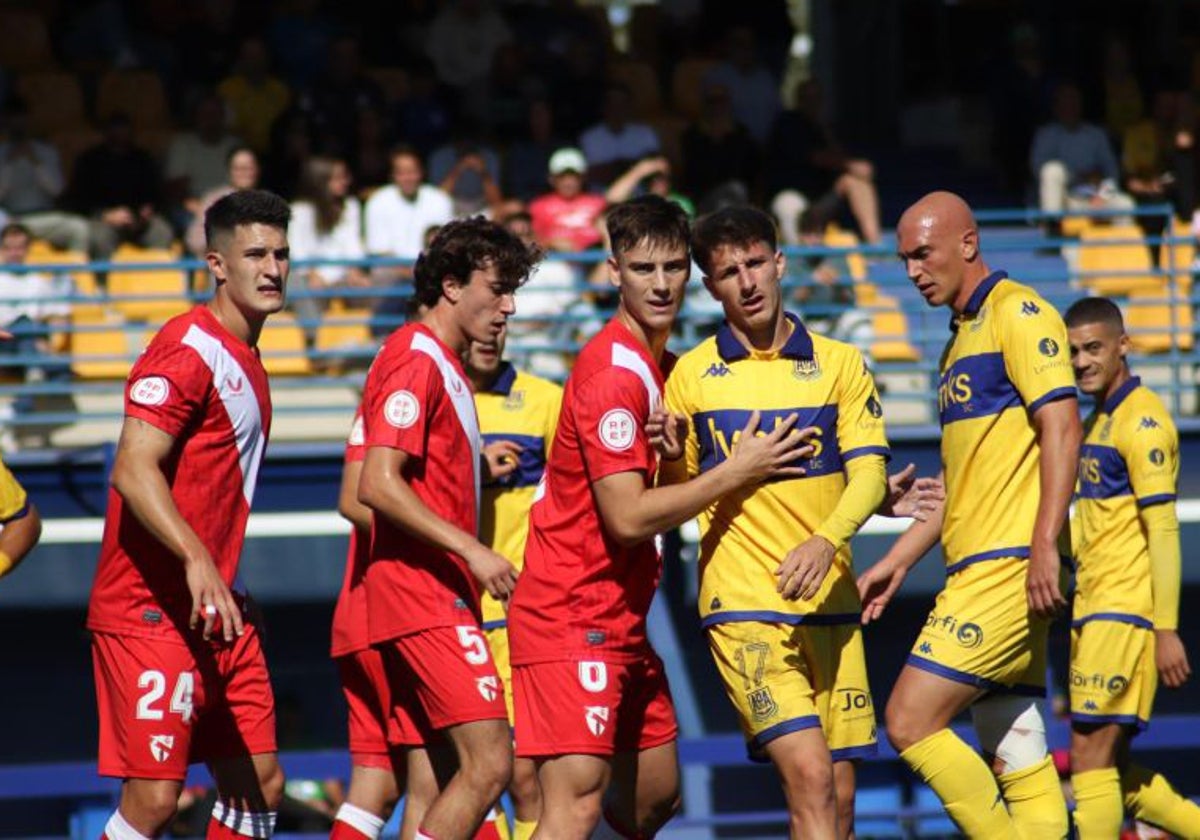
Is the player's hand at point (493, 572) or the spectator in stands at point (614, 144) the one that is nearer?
the player's hand at point (493, 572)

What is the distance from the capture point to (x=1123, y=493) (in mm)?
8484

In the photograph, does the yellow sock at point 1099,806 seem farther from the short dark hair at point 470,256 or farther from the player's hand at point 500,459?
the short dark hair at point 470,256

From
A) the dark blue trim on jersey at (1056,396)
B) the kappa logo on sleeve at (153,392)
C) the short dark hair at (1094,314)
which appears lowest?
the dark blue trim on jersey at (1056,396)

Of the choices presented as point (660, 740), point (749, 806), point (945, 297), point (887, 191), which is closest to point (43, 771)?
point (660, 740)

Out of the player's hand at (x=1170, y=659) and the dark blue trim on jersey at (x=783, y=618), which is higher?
the dark blue trim on jersey at (x=783, y=618)

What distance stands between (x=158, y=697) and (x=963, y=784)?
268 centimetres

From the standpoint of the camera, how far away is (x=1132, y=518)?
8477 mm

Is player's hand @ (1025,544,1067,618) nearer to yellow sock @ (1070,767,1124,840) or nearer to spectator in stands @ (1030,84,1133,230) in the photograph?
yellow sock @ (1070,767,1124,840)

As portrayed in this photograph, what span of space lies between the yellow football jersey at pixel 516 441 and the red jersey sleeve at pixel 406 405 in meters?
1.80

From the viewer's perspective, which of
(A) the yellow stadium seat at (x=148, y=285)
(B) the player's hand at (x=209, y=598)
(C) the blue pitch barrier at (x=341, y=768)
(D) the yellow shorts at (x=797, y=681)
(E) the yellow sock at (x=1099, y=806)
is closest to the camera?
(B) the player's hand at (x=209, y=598)

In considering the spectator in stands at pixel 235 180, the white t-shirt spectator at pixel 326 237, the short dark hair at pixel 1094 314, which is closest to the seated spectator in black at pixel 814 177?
the white t-shirt spectator at pixel 326 237

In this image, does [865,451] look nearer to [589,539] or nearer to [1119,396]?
[589,539]

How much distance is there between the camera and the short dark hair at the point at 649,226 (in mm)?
6422

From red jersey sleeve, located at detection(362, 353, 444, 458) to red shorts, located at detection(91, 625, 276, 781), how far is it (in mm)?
942
